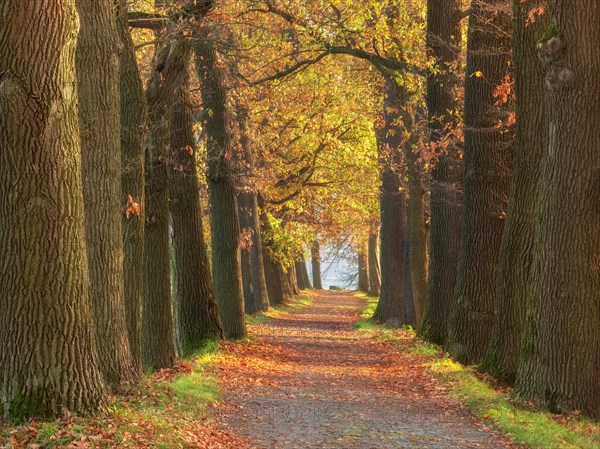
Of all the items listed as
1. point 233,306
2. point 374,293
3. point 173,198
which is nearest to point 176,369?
point 173,198

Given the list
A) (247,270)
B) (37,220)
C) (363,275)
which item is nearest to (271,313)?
(247,270)

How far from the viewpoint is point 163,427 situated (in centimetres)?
944

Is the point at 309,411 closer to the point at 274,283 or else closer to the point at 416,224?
the point at 416,224

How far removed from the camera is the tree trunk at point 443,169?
19.8 metres

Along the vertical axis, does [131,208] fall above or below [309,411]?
above

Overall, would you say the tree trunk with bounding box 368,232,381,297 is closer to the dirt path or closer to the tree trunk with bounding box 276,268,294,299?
the tree trunk with bounding box 276,268,294,299

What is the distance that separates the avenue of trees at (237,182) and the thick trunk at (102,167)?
27 millimetres

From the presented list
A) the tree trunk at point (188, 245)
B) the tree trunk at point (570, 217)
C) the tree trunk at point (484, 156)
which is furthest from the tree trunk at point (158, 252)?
the tree trunk at point (570, 217)

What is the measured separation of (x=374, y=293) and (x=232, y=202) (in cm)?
3451

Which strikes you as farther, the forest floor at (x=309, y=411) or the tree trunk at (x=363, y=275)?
the tree trunk at (x=363, y=275)

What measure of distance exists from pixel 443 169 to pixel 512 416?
9643 mm

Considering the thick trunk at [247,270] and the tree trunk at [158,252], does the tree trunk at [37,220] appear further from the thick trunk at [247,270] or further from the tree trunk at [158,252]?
the thick trunk at [247,270]

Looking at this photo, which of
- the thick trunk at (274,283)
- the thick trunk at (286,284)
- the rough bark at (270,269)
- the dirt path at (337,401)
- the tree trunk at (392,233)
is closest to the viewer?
the dirt path at (337,401)

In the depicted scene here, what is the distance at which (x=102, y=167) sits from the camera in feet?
36.0
